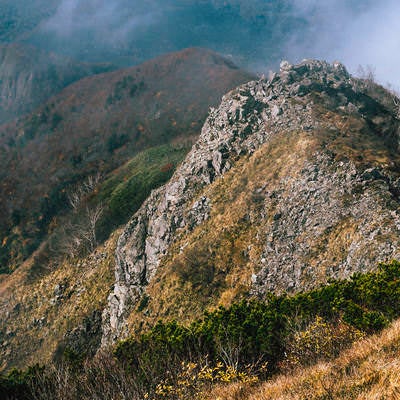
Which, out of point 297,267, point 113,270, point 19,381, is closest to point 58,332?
point 113,270

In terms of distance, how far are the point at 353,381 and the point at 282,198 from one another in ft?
105

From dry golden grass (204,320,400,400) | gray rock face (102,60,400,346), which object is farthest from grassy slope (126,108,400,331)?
dry golden grass (204,320,400,400)

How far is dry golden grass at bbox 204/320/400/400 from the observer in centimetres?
830

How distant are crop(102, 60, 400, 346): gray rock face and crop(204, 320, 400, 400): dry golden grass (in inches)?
658

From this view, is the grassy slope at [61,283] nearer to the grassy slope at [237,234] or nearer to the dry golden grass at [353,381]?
the grassy slope at [237,234]

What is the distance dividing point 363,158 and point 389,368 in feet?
114

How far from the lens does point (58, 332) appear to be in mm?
53625

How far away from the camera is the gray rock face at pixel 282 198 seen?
3200cm

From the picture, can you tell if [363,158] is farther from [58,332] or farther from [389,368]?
[58,332]

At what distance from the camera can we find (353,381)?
9.51 metres

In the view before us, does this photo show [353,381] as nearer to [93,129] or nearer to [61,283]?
[61,283]

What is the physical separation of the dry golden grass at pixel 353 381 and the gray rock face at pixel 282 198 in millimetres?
16726

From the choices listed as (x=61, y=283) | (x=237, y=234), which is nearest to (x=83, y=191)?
(x=61, y=283)

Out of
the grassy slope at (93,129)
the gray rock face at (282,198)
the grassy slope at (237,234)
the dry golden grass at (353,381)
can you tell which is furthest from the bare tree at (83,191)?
the dry golden grass at (353,381)
